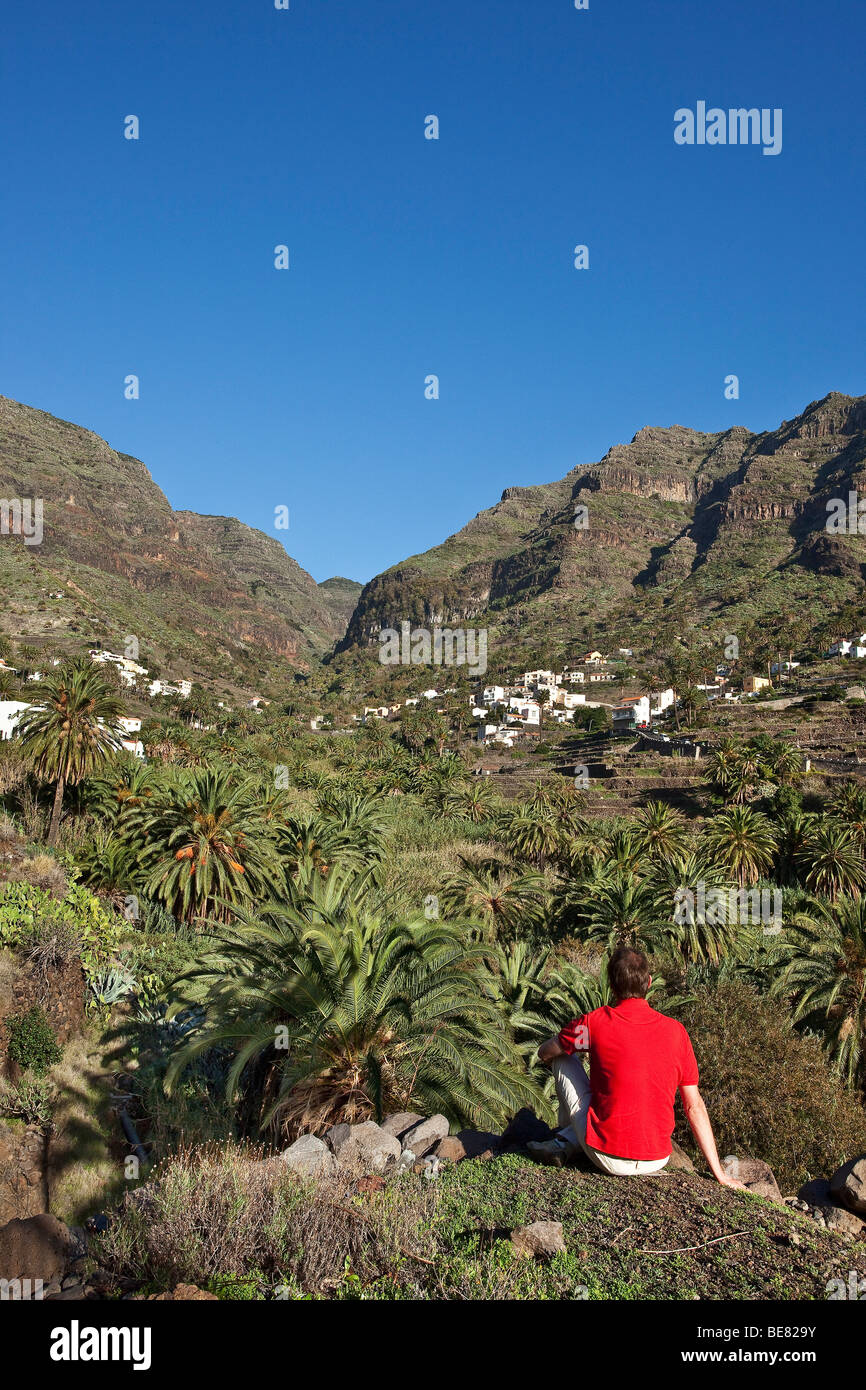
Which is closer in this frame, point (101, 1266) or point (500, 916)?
point (101, 1266)

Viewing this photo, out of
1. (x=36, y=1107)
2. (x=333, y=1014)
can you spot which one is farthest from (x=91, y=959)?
(x=333, y=1014)

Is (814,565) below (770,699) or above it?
above

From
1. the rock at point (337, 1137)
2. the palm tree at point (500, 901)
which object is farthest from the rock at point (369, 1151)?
the palm tree at point (500, 901)

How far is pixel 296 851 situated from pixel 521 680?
103093 millimetres

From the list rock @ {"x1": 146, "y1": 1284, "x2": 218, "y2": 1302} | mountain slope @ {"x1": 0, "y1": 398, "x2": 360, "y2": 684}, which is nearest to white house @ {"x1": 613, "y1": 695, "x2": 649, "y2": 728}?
mountain slope @ {"x1": 0, "y1": 398, "x2": 360, "y2": 684}

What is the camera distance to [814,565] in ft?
460

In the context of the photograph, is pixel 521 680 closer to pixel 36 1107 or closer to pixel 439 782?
pixel 439 782

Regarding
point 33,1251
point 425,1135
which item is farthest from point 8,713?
point 425,1135

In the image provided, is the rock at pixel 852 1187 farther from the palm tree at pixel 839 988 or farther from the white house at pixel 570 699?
the white house at pixel 570 699

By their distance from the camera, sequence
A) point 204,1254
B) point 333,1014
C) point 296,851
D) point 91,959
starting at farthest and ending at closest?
point 296,851
point 91,959
point 333,1014
point 204,1254

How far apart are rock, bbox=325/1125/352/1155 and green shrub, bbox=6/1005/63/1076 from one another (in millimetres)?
6967

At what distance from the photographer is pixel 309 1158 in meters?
4.99

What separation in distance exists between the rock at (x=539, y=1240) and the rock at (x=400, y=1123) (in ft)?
7.95

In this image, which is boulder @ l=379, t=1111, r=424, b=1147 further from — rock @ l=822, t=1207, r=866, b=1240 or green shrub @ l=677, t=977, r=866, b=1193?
green shrub @ l=677, t=977, r=866, b=1193
